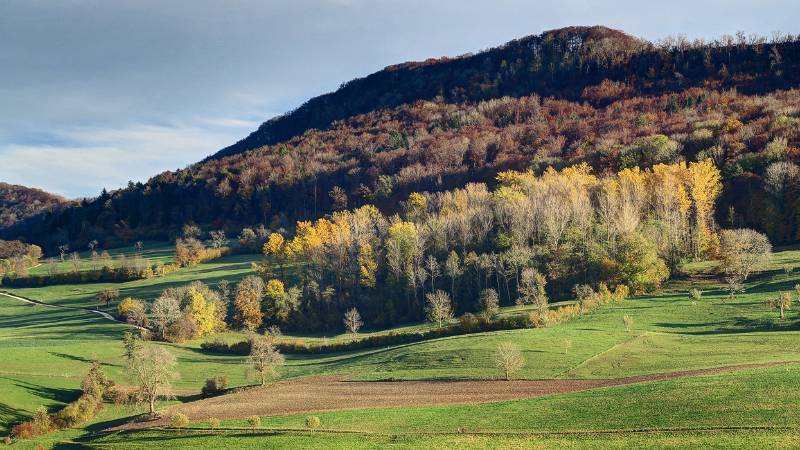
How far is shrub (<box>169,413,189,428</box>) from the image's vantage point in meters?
45.1

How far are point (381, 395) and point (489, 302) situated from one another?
3662 centimetres

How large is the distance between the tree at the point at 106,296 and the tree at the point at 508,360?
92292 millimetres

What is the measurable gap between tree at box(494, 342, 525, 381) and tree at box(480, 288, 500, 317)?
26.7 meters

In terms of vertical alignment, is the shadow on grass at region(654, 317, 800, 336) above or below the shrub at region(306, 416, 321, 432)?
above

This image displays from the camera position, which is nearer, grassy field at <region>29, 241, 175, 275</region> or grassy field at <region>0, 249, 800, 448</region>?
grassy field at <region>0, 249, 800, 448</region>

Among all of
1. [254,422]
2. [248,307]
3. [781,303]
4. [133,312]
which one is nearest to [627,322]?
[781,303]

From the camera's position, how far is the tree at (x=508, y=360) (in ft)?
169

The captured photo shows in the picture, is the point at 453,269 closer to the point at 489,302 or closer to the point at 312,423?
the point at 489,302

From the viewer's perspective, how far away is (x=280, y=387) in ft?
192

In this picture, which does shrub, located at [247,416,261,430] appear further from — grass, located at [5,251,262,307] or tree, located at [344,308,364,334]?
grass, located at [5,251,262,307]

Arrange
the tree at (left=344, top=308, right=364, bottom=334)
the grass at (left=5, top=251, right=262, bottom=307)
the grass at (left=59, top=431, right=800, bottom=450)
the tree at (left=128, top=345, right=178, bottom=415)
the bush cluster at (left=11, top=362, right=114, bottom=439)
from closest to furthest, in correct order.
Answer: the grass at (left=59, top=431, right=800, bottom=450), the bush cluster at (left=11, top=362, right=114, bottom=439), the tree at (left=128, top=345, right=178, bottom=415), the tree at (left=344, top=308, right=364, bottom=334), the grass at (left=5, top=251, right=262, bottom=307)

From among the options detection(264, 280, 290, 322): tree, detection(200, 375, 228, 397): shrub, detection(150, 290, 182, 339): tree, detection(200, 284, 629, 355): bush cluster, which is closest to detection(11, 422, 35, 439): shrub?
detection(200, 375, 228, 397): shrub

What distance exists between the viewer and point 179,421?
4541 cm

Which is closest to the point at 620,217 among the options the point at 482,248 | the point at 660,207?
the point at 660,207
